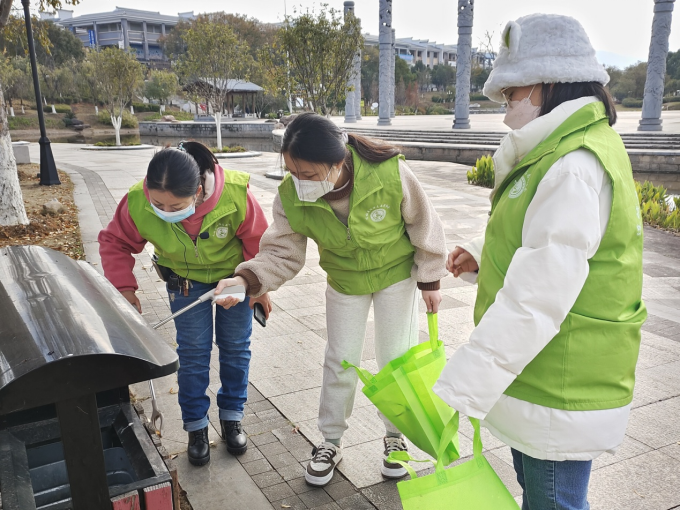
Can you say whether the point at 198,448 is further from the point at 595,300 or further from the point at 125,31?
the point at 125,31

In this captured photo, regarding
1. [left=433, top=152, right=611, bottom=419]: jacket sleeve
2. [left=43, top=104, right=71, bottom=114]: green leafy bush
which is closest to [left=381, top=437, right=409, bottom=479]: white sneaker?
[left=433, top=152, right=611, bottom=419]: jacket sleeve

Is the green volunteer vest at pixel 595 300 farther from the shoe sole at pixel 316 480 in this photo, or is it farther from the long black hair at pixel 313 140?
the shoe sole at pixel 316 480

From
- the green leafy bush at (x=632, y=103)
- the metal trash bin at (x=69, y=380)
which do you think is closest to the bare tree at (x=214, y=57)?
the metal trash bin at (x=69, y=380)

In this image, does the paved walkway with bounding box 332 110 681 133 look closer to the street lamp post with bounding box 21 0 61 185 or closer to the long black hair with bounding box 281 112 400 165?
the street lamp post with bounding box 21 0 61 185

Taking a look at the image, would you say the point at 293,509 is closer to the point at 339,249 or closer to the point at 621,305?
the point at 339,249

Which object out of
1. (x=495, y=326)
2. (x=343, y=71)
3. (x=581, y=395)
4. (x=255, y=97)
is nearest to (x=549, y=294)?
(x=495, y=326)

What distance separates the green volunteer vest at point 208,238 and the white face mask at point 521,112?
1.33 metres

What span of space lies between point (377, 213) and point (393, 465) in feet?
3.69

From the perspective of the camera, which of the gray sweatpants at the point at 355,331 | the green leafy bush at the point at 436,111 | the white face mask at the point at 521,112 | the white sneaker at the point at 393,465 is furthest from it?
the green leafy bush at the point at 436,111

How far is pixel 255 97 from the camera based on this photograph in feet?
167

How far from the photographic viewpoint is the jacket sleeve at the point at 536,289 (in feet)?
4.24

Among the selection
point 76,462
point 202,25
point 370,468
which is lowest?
point 370,468

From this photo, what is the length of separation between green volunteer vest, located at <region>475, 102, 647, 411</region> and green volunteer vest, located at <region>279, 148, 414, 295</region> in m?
0.85

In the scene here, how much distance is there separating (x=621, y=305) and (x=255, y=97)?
52.1 m
